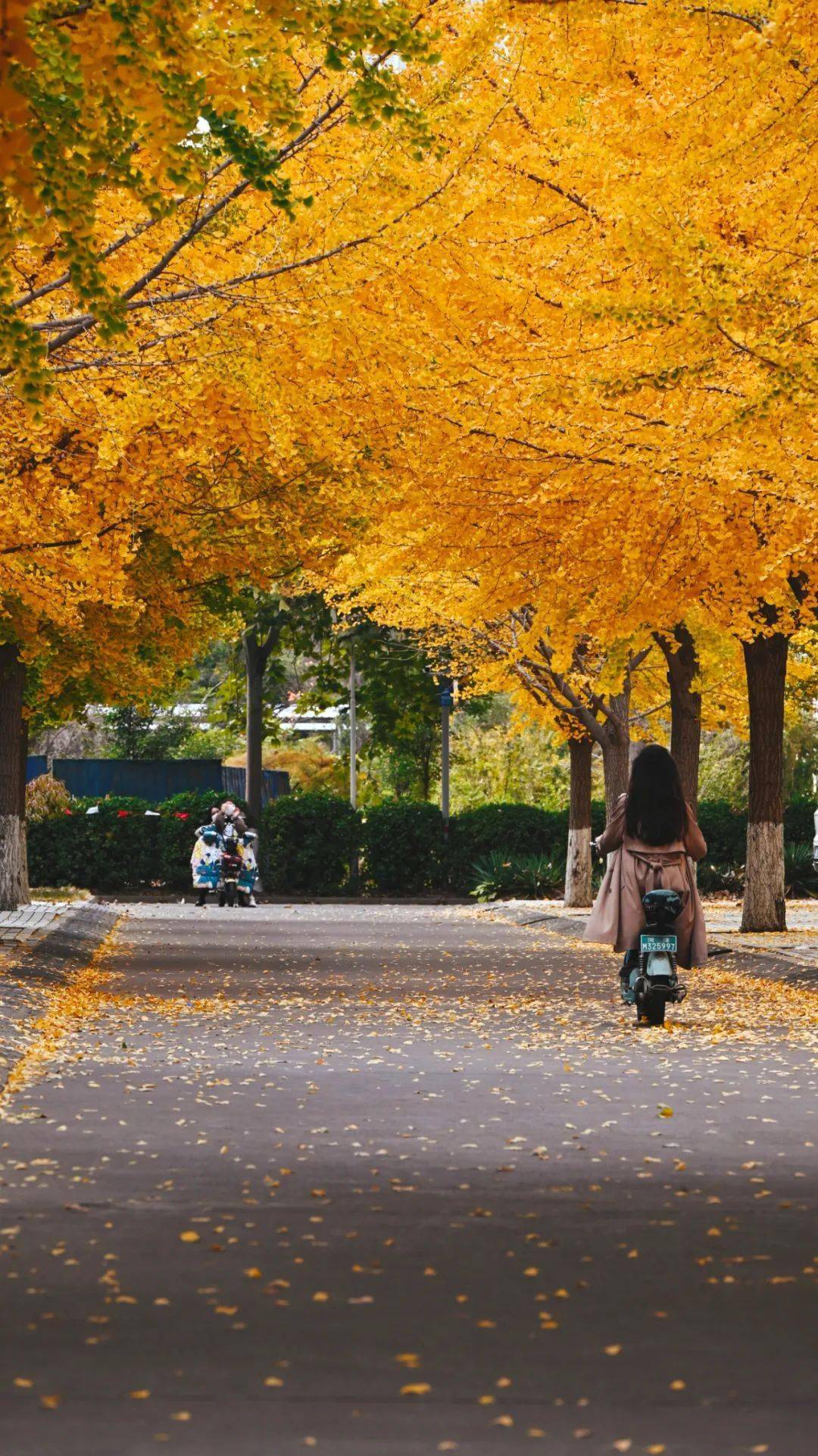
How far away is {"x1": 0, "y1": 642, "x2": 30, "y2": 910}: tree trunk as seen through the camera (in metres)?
24.9

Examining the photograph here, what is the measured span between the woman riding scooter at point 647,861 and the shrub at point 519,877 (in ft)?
72.6

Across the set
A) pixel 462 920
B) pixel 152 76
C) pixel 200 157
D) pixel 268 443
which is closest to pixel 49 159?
pixel 152 76

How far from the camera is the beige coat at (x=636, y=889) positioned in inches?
Result: 523

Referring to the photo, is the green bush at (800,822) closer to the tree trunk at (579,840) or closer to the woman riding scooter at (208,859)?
the tree trunk at (579,840)

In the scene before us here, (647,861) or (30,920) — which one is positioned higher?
(647,861)

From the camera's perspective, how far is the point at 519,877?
35656 millimetres

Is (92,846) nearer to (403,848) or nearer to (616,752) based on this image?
(403,848)

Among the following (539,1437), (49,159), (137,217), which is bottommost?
(539,1437)

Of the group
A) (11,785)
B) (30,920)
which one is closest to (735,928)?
(30,920)

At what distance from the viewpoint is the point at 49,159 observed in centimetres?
800

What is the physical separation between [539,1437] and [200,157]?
6.74 metres

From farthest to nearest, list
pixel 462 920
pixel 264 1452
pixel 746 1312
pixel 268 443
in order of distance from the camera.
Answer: pixel 462 920, pixel 268 443, pixel 746 1312, pixel 264 1452

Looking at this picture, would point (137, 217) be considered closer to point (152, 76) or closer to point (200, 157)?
point (200, 157)

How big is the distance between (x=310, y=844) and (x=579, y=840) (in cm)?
807
